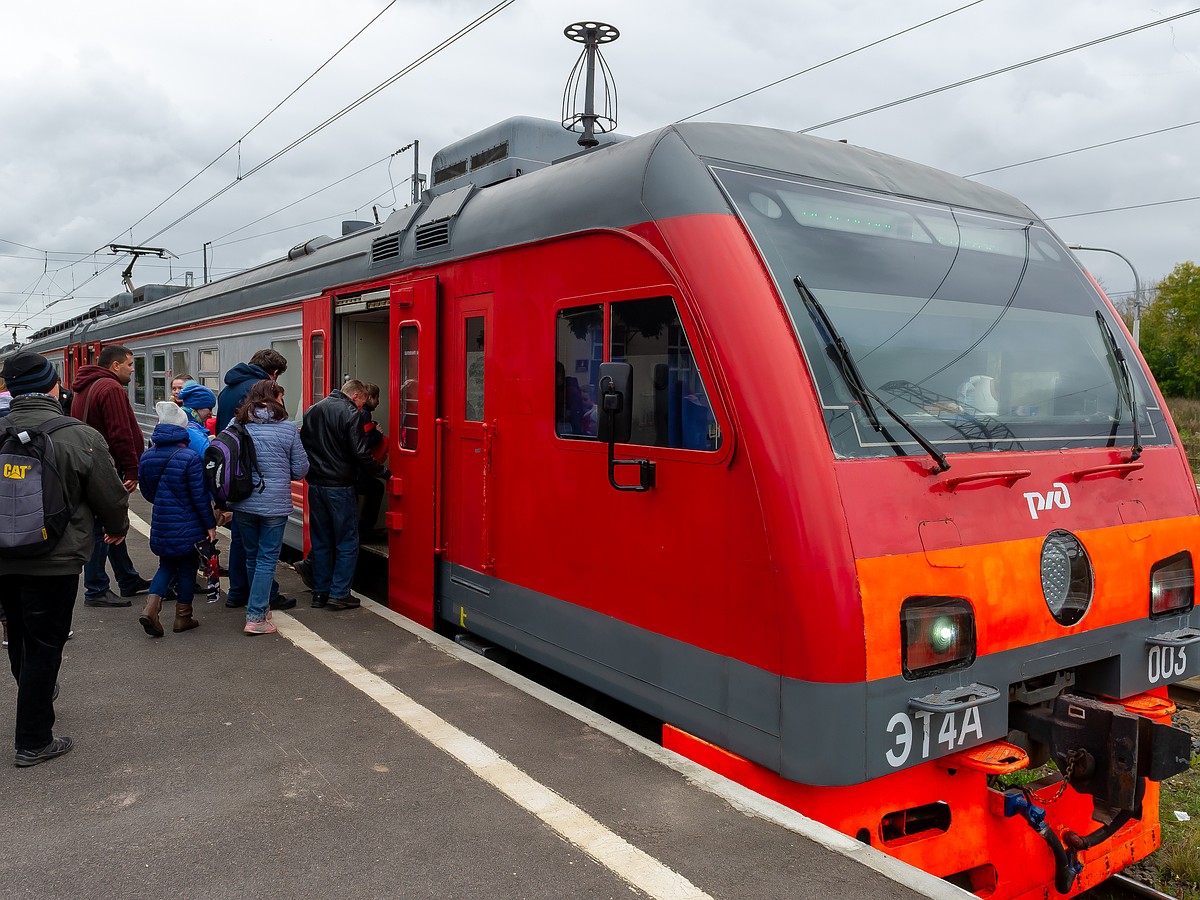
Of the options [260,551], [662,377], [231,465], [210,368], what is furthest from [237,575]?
[210,368]

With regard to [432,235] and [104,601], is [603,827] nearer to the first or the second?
[432,235]

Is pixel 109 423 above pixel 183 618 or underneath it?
above

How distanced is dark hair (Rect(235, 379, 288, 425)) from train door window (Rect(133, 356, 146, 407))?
1041cm

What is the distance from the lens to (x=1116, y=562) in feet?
13.4

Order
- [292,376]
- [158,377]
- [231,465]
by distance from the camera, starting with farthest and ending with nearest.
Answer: [158,377], [292,376], [231,465]

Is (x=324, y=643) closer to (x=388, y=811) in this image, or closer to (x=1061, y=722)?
(x=388, y=811)

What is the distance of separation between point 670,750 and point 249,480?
134 inches

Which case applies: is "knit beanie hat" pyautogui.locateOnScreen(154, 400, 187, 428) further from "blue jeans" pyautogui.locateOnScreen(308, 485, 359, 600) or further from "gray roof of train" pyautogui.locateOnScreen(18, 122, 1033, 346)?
"gray roof of train" pyautogui.locateOnScreen(18, 122, 1033, 346)

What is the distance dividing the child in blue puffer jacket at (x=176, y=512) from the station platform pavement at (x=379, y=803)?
2.65 feet

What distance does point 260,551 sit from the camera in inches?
245

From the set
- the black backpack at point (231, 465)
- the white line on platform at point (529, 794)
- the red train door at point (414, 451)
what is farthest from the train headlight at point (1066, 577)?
the black backpack at point (231, 465)

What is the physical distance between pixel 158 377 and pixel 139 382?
194 centimetres

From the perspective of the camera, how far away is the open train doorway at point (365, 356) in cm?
755

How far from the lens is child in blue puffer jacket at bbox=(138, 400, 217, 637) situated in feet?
20.1
